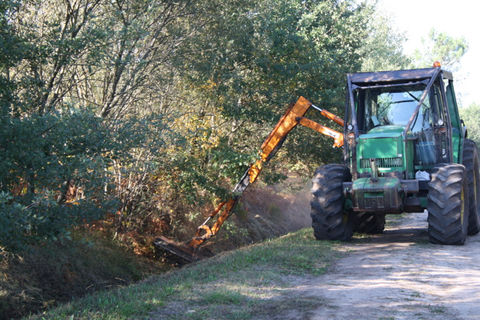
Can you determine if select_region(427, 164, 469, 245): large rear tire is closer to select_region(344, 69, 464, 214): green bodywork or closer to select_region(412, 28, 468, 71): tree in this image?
select_region(344, 69, 464, 214): green bodywork

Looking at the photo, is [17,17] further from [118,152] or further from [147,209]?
[147,209]

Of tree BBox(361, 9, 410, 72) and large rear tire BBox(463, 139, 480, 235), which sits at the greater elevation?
tree BBox(361, 9, 410, 72)

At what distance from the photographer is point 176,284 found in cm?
714

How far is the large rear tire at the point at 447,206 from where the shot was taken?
9.73 metres

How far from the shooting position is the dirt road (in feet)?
18.7

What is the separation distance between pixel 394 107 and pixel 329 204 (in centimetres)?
288

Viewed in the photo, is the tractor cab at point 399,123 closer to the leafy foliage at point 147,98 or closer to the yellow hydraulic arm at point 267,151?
the yellow hydraulic arm at point 267,151

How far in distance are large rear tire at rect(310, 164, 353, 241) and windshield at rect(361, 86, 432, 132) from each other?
5.21ft

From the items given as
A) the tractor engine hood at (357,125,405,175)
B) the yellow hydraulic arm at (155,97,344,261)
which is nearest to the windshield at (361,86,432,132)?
the tractor engine hood at (357,125,405,175)

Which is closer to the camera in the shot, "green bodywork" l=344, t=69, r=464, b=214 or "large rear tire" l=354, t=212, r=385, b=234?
"green bodywork" l=344, t=69, r=464, b=214

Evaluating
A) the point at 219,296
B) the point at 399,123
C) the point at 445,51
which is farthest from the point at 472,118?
the point at 219,296

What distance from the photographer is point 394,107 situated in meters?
11.5

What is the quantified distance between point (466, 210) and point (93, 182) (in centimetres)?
739

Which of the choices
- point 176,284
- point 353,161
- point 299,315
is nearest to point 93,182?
point 176,284
